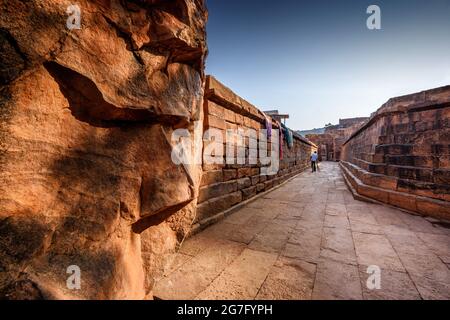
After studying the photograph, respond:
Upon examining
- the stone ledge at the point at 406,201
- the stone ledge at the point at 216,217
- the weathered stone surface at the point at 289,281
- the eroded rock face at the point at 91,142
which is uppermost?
the eroded rock face at the point at 91,142

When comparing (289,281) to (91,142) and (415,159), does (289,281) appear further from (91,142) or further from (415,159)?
(415,159)

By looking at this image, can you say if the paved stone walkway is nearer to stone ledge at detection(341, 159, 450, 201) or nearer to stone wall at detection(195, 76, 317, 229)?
stone wall at detection(195, 76, 317, 229)

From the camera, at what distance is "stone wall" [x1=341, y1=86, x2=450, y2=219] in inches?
137

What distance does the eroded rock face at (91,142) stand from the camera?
86 centimetres

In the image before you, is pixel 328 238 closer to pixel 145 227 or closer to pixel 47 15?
pixel 145 227

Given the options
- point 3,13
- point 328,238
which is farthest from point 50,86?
point 328,238

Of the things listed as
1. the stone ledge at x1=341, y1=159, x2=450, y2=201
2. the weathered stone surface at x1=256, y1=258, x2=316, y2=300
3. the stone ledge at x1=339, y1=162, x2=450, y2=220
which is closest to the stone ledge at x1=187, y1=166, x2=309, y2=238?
the weathered stone surface at x1=256, y1=258, x2=316, y2=300

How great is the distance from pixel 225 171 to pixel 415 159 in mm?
3814

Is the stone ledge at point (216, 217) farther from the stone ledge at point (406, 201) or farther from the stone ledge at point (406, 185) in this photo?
the stone ledge at point (406, 185)

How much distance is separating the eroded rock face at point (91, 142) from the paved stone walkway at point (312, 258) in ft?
2.00

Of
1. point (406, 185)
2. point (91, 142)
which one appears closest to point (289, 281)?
point (91, 142)

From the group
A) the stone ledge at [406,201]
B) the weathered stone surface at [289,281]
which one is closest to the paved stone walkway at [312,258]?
the weathered stone surface at [289,281]

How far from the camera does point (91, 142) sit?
1141mm
